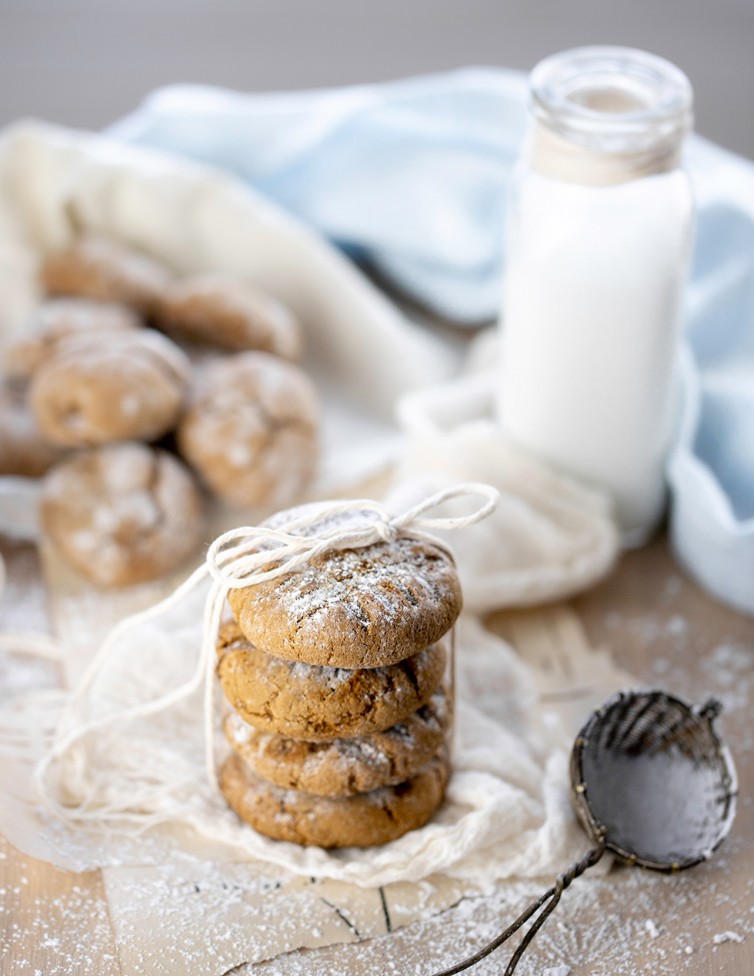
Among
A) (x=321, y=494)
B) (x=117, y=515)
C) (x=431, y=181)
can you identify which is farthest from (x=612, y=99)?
(x=117, y=515)

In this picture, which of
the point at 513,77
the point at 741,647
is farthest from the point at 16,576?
the point at 513,77

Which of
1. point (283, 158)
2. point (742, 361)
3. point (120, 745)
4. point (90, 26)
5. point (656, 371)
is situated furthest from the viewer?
point (90, 26)

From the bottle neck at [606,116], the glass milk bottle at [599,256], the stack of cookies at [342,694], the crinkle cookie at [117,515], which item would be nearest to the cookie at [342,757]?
the stack of cookies at [342,694]

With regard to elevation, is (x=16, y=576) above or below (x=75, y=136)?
below

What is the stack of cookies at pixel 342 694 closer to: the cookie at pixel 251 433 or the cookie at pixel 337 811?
the cookie at pixel 337 811

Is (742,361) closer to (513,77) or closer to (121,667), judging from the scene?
(513,77)

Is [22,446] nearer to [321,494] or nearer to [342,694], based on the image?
[321,494]

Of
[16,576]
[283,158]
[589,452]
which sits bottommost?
[16,576]
